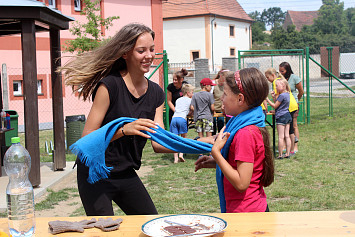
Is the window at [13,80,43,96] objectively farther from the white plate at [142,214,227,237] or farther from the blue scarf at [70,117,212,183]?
the white plate at [142,214,227,237]

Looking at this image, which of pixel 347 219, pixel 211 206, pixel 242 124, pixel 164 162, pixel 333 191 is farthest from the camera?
pixel 164 162

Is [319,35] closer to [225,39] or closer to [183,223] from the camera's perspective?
[225,39]

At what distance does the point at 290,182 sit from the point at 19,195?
5.61m

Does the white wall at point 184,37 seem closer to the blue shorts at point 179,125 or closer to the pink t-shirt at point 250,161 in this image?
the blue shorts at point 179,125

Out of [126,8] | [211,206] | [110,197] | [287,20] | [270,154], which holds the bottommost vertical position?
[211,206]

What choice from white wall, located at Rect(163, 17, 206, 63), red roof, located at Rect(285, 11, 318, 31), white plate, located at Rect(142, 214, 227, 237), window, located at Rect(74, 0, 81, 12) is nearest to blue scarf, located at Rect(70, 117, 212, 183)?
white plate, located at Rect(142, 214, 227, 237)

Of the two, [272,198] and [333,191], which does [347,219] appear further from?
[333,191]

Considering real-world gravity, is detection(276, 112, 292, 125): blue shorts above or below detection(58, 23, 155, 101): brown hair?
below

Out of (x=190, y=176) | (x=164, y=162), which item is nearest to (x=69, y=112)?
(x=164, y=162)

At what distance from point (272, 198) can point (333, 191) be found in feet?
3.23

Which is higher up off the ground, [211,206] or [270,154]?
[270,154]

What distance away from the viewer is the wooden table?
223 cm

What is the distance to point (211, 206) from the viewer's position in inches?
239

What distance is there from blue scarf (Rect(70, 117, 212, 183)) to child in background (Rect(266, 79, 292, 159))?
6.18m
